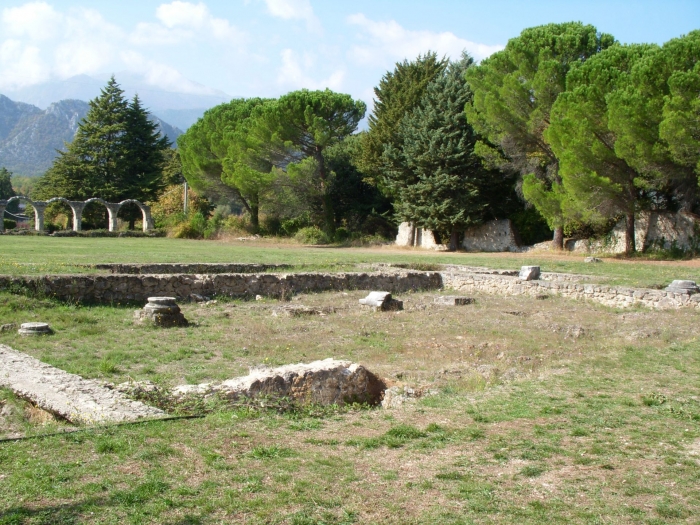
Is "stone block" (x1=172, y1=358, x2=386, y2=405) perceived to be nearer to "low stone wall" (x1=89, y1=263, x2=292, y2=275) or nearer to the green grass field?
the green grass field

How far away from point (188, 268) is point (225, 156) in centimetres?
2711

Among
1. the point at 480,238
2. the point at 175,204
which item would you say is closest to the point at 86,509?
the point at 480,238

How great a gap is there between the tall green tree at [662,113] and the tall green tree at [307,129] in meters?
17.6

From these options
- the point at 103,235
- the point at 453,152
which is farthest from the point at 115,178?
the point at 453,152

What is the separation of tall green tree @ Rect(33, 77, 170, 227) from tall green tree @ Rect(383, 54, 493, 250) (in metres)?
25.1

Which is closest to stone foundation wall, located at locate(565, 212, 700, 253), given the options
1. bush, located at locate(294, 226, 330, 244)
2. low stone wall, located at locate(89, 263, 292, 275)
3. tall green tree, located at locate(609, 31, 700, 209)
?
tall green tree, located at locate(609, 31, 700, 209)

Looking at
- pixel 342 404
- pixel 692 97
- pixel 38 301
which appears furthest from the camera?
pixel 692 97

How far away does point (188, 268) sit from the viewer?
59.3 feet

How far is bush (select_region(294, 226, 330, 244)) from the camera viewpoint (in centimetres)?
3859

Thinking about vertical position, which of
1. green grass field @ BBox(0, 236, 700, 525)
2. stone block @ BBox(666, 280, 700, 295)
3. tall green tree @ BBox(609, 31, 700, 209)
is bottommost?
green grass field @ BBox(0, 236, 700, 525)

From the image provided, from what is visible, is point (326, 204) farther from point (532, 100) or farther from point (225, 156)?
point (532, 100)

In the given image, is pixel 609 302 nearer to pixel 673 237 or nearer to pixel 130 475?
pixel 130 475

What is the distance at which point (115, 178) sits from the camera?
170 feet

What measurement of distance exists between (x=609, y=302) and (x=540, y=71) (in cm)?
1700
